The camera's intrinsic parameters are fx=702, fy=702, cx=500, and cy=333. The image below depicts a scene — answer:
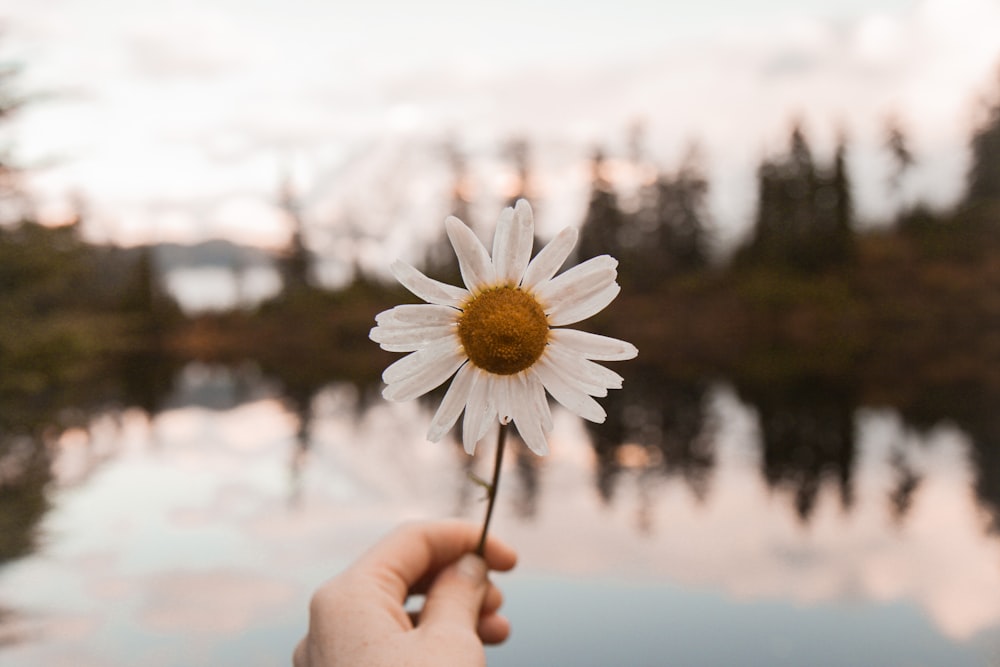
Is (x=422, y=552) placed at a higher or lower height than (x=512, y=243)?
lower

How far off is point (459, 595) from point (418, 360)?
570 mm

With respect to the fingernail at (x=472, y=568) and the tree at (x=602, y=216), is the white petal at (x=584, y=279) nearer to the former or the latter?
the fingernail at (x=472, y=568)

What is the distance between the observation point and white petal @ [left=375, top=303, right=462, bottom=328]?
0.75m

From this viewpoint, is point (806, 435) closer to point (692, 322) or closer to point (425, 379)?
point (425, 379)

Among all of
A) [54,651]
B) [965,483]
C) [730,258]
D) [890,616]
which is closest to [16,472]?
[54,651]

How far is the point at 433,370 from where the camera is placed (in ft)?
2.58

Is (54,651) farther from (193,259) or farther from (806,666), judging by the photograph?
(193,259)

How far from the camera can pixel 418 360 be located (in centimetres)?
77

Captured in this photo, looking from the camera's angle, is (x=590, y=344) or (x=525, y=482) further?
(x=525, y=482)

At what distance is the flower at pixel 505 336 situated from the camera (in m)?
0.76

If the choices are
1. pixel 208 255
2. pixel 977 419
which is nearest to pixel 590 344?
pixel 977 419

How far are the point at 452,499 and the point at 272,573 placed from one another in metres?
2.33

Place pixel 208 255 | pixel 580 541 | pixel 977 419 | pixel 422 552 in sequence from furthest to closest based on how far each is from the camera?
pixel 208 255
pixel 977 419
pixel 580 541
pixel 422 552

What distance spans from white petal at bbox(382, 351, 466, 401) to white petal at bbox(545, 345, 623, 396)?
106 mm
